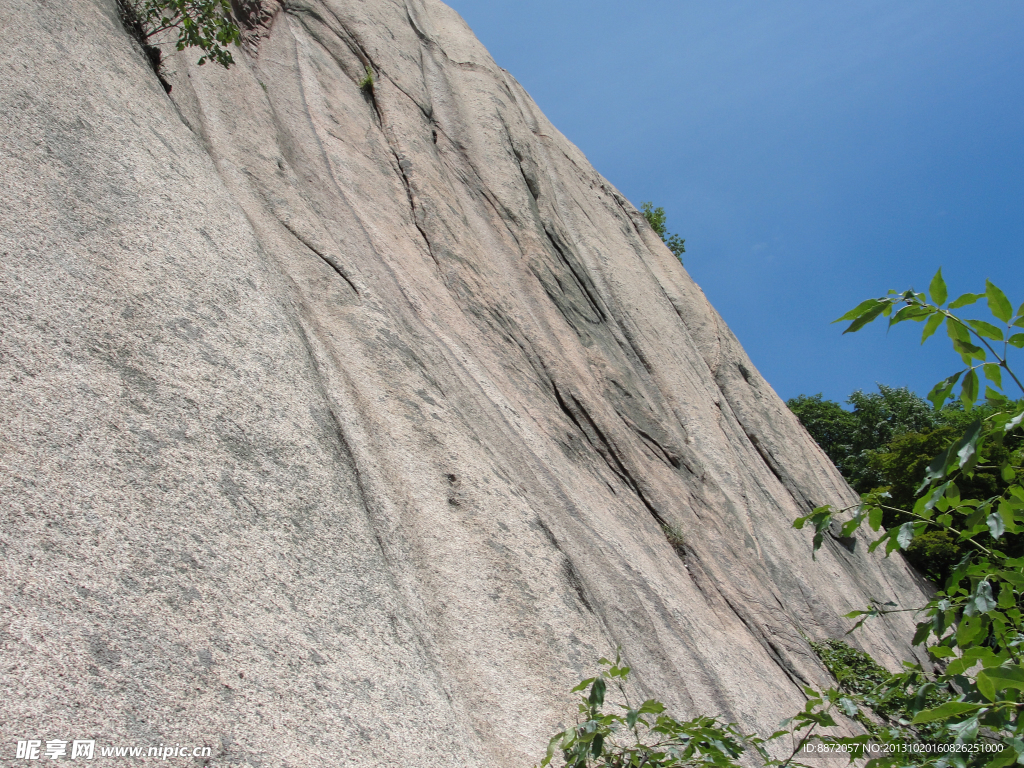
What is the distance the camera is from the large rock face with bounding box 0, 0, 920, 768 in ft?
9.55

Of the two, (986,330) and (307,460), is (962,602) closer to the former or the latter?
(986,330)

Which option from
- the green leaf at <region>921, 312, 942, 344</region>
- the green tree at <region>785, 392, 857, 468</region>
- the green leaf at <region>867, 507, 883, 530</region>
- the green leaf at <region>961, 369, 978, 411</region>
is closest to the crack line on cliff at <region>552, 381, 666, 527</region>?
the green leaf at <region>867, 507, 883, 530</region>

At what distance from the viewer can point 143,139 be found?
5238 mm

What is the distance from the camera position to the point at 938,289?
2242mm

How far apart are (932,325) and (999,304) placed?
231 millimetres

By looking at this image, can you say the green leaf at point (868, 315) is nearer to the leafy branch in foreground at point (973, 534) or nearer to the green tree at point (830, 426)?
the leafy branch in foreground at point (973, 534)

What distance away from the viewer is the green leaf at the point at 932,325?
7.46 ft

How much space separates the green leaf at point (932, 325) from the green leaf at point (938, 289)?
4 cm

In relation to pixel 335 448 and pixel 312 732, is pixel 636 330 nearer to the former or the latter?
pixel 335 448

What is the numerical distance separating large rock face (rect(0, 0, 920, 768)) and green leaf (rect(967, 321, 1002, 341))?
3.01m

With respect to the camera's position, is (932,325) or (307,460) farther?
(307,460)

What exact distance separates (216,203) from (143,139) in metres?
0.71

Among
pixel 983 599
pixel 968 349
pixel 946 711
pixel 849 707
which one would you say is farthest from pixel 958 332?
pixel 849 707

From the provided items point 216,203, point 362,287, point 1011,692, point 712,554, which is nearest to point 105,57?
point 216,203
